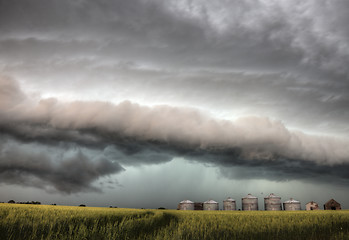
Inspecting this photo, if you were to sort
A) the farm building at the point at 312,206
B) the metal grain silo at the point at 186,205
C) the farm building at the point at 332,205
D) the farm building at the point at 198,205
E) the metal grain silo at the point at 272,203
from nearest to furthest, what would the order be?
1. the farm building at the point at 332,205
2. the metal grain silo at the point at 272,203
3. the farm building at the point at 312,206
4. the metal grain silo at the point at 186,205
5. the farm building at the point at 198,205

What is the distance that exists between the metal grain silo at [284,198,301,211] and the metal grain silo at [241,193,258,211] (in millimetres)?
8095

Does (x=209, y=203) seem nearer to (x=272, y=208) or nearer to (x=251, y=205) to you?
(x=251, y=205)

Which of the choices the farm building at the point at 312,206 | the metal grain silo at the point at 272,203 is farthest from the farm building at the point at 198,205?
the farm building at the point at 312,206

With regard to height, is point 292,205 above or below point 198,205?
above

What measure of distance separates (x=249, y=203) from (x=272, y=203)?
21.0 ft

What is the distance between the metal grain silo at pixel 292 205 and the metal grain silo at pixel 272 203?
1.72 metres

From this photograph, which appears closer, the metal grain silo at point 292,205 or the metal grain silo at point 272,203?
the metal grain silo at point 292,205

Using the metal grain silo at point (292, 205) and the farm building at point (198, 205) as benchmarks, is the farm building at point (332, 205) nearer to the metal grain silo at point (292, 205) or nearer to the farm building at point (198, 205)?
the metal grain silo at point (292, 205)

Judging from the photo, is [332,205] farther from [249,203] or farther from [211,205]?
[211,205]

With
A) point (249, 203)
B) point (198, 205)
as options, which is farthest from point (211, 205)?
point (249, 203)

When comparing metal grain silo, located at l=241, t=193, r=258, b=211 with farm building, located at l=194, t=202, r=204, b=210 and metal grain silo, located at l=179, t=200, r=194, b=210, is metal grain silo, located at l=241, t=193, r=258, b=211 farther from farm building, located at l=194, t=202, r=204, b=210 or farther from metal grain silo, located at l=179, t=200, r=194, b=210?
metal grain silo, located at l=179, t=200, r=194, b=210

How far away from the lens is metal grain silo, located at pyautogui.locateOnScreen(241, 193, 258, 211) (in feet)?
227

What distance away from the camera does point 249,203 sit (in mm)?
69750

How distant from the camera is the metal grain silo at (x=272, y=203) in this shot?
2761 inches
